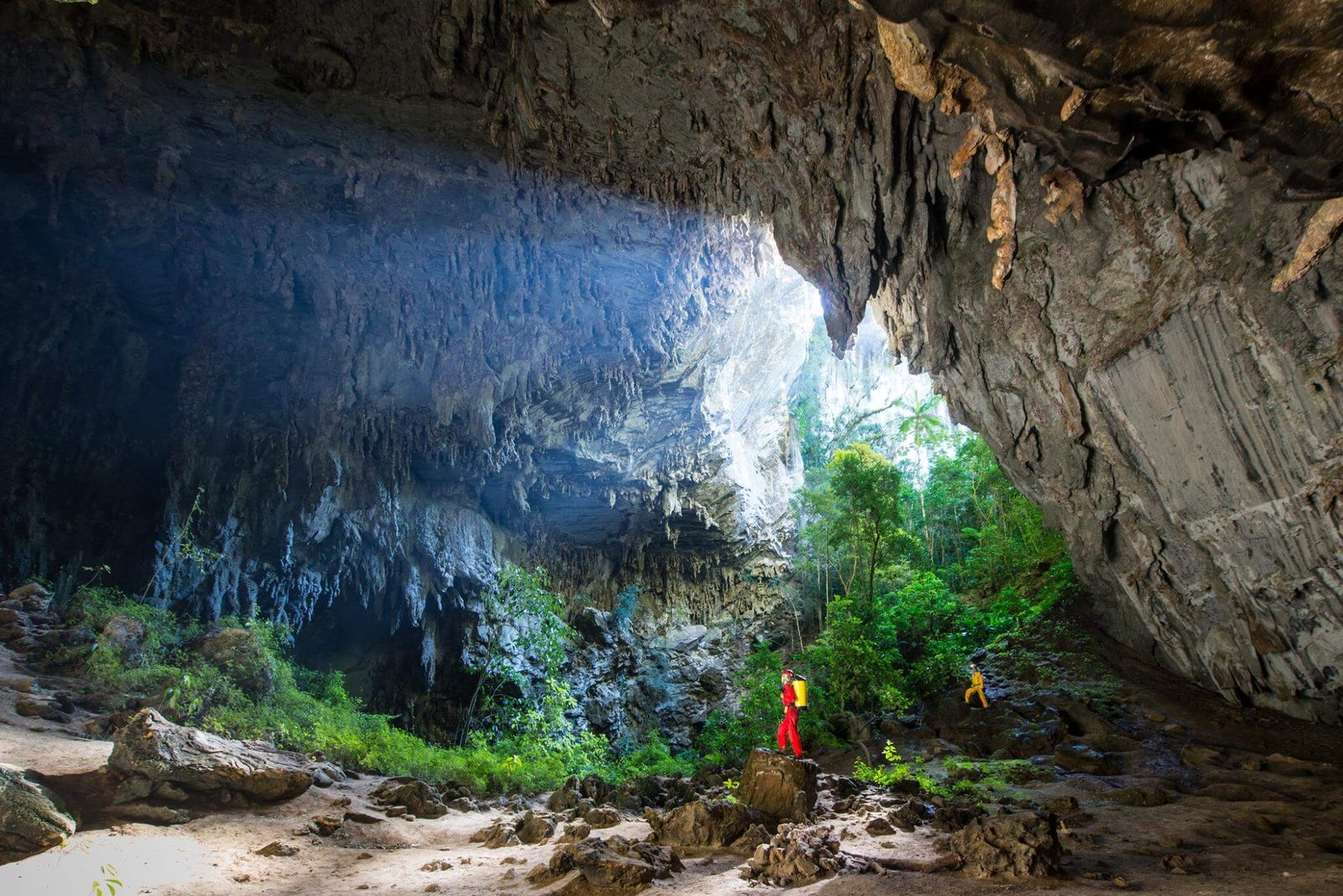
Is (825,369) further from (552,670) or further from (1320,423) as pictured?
(1320,423)

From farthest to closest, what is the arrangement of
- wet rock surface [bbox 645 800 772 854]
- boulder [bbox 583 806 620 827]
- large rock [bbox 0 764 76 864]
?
boulder [bbox 583 806 620 827] < wet rock surface [bbox 645 800 772 854] < large rock [bbox 0 764 76 864]

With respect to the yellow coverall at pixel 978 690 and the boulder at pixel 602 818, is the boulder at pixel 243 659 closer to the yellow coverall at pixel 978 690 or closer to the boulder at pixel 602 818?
the boulder at pixel 602 818

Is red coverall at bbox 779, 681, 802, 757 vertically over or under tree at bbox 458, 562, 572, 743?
under

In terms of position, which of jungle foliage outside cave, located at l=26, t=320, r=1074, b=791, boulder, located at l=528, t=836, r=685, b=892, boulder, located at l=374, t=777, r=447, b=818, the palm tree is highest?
the palm tree

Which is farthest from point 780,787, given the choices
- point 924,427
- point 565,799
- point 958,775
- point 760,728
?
point 924,427

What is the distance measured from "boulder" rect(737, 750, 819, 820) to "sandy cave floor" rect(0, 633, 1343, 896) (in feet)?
1.11

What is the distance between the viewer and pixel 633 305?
15.1 metres

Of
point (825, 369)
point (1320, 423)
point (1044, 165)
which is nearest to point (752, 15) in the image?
point (1044, 165)

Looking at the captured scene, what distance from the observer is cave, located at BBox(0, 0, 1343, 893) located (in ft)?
19.8

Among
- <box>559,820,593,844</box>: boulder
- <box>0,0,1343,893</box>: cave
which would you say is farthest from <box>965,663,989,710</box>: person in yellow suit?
<box>559,820,593,844</box>: boulder

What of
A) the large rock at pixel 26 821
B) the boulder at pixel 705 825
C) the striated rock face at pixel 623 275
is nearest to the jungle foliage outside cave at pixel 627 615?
the striated rock face at pixel 623 275

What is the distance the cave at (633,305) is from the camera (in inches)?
237

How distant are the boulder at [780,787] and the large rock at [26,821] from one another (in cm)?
550

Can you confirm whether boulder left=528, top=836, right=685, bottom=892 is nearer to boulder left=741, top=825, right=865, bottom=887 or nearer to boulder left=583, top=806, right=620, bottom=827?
boulder left=741, top=825, right=865, bottom=887
